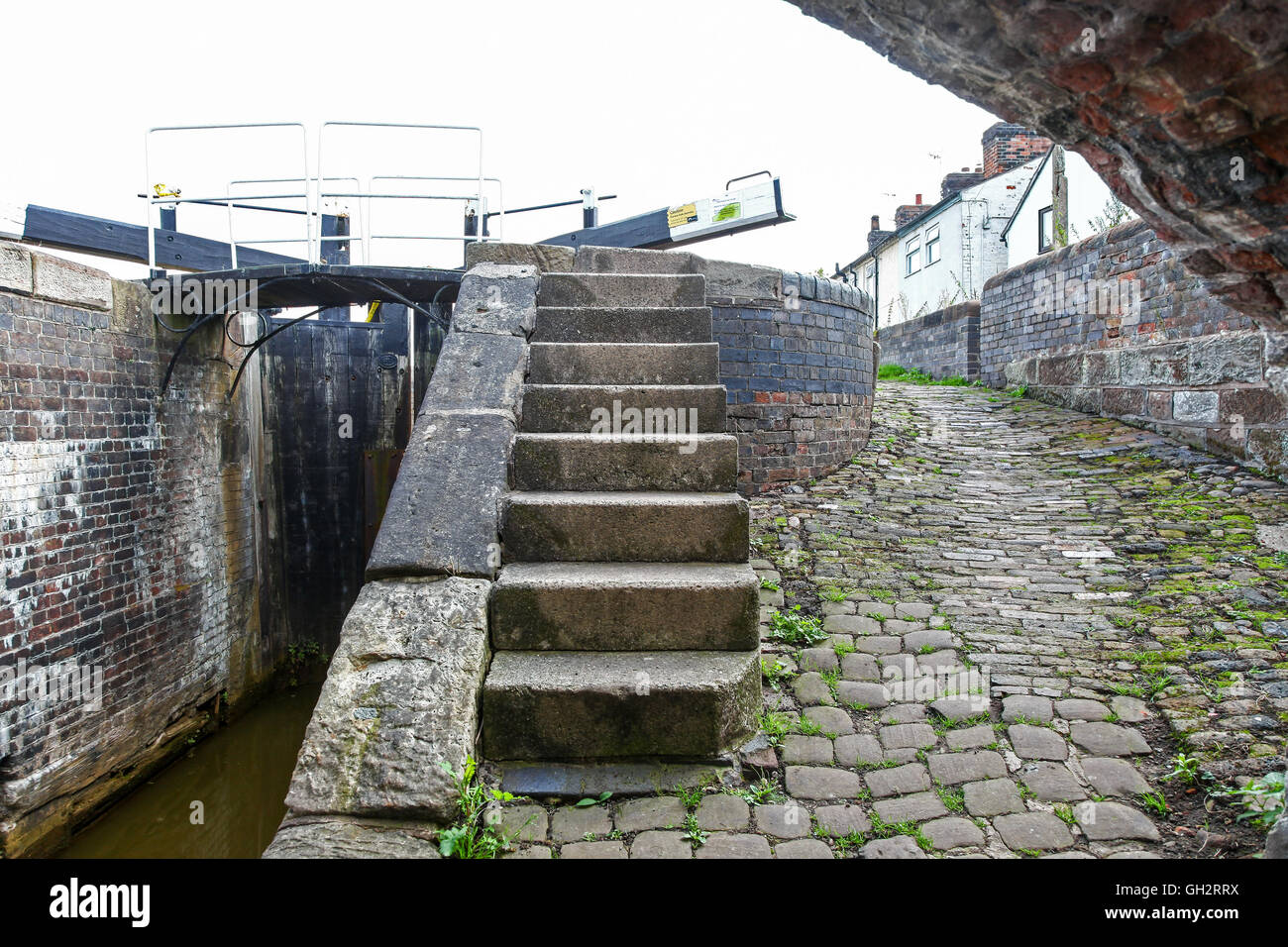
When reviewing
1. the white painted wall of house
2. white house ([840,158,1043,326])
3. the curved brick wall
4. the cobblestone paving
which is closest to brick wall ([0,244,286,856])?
the cobblestone paving

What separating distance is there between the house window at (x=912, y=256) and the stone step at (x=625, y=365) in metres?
18.6

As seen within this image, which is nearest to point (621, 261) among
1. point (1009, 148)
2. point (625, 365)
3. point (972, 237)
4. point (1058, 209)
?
point (625, 365)

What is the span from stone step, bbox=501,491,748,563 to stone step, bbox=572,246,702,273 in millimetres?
2438

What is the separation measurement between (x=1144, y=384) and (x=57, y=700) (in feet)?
30.6

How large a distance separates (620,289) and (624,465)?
167 cm

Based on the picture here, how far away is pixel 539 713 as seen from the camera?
99.4 inches

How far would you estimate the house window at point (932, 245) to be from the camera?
1902 cm

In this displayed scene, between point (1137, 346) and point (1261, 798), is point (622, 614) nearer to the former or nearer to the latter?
point (1261, 798)

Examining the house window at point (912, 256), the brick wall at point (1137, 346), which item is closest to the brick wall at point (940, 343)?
the brick wall at point (1137, 346)

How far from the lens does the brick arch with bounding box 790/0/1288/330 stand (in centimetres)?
143

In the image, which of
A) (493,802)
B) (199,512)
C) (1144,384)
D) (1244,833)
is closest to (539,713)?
(493,802)

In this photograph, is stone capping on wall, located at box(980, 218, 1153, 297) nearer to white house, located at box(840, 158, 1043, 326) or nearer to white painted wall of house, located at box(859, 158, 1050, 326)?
white house, located at box(840, 158, 1043, 326)

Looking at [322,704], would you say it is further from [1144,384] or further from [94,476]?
[1144,384]

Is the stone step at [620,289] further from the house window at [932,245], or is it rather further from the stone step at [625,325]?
the house window at [932,245]
